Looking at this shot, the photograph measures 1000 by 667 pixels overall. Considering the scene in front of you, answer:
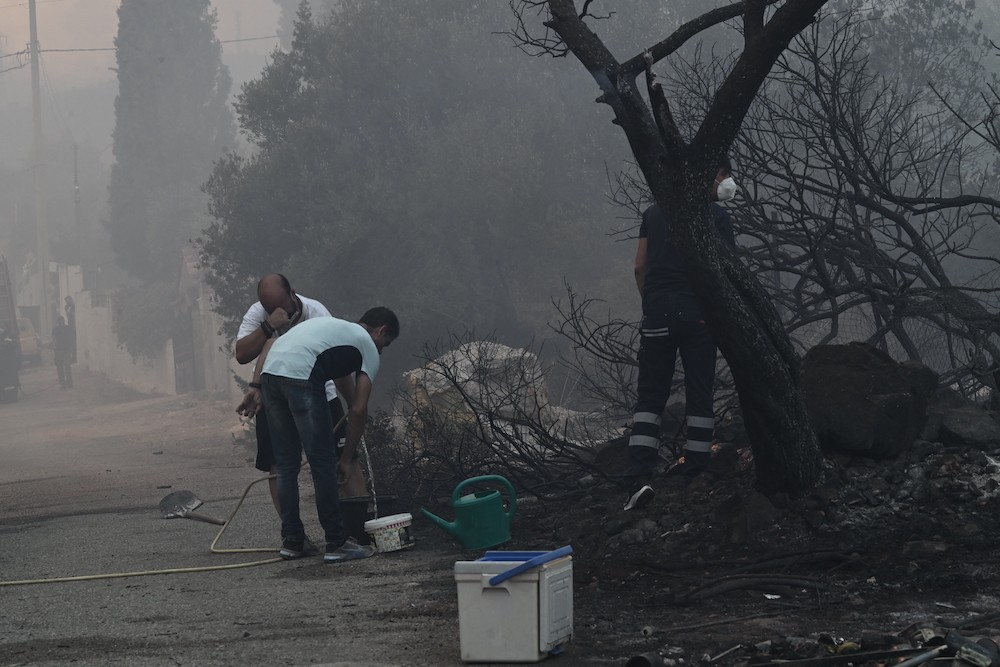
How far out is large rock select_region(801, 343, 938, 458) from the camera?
6.01m

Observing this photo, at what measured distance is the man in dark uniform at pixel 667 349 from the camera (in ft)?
21.0

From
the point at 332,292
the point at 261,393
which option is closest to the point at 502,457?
the point at 261,393

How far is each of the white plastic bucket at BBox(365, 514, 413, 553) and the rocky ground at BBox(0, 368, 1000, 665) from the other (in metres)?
0.08

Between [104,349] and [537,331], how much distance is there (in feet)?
86.9

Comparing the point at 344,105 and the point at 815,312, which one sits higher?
the point at 344,105

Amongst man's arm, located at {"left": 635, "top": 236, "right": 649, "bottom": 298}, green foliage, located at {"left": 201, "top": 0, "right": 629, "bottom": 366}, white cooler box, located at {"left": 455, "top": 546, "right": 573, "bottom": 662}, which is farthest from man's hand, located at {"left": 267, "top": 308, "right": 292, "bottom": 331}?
green foliage, located at {"left": 201, "top": 0, "right": 629, "bottom": 366}

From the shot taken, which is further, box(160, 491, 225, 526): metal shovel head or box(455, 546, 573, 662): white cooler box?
box(160, 491, 225, 526): metal shovel head

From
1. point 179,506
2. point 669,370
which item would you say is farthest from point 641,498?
point 179,506

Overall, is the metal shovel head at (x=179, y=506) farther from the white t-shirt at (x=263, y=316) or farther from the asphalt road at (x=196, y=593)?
the white t-shirt at (x=263, y=316)

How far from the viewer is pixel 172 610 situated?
5.20m

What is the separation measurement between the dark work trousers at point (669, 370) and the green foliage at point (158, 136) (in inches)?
1475

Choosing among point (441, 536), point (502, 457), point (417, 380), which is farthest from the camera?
point (417, 380)

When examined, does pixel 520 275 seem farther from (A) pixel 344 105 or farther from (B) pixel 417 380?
(B) pixel 417 380

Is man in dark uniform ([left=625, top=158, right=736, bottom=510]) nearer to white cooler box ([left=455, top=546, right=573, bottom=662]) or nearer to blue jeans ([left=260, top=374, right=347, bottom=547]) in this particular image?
blue jeans ([left=260, top=374, right=347, bottom=547])
